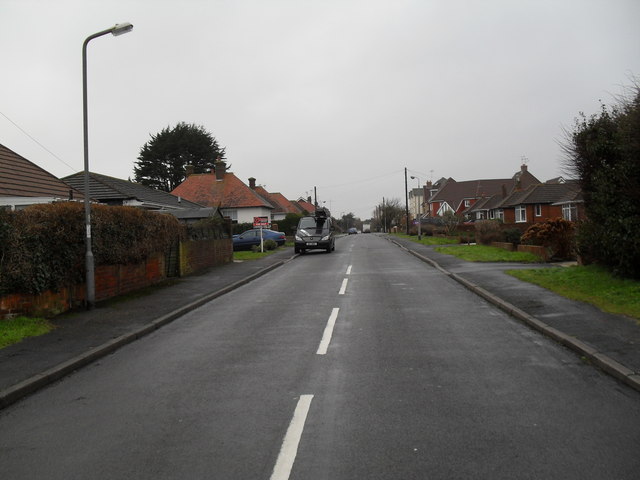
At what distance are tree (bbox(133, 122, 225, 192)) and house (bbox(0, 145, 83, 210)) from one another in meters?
43.6

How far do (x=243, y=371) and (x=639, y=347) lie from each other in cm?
490

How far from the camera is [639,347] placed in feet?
20.9

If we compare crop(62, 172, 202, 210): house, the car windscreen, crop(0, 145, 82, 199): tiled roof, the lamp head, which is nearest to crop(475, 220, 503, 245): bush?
the car windscreen

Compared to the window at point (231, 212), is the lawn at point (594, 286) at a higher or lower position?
lower

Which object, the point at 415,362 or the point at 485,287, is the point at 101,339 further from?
the point at 485,287

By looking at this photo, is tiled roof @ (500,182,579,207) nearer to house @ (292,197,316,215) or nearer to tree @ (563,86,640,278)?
tree @ (563,86,640,278)

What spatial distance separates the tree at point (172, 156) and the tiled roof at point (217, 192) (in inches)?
383

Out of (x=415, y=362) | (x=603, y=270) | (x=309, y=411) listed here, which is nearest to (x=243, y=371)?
(x=309, y=411)

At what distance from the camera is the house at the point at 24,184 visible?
16.5 metres

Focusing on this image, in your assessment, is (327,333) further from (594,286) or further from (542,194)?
(542,194)

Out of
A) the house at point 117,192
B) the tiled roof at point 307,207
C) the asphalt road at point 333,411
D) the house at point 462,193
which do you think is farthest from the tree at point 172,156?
the asphalt road at point 333,411

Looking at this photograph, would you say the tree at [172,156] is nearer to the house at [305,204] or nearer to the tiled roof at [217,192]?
the tiled roof at [217,192]

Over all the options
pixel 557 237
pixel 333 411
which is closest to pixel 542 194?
pixel 557 237

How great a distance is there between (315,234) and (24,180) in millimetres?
15866
